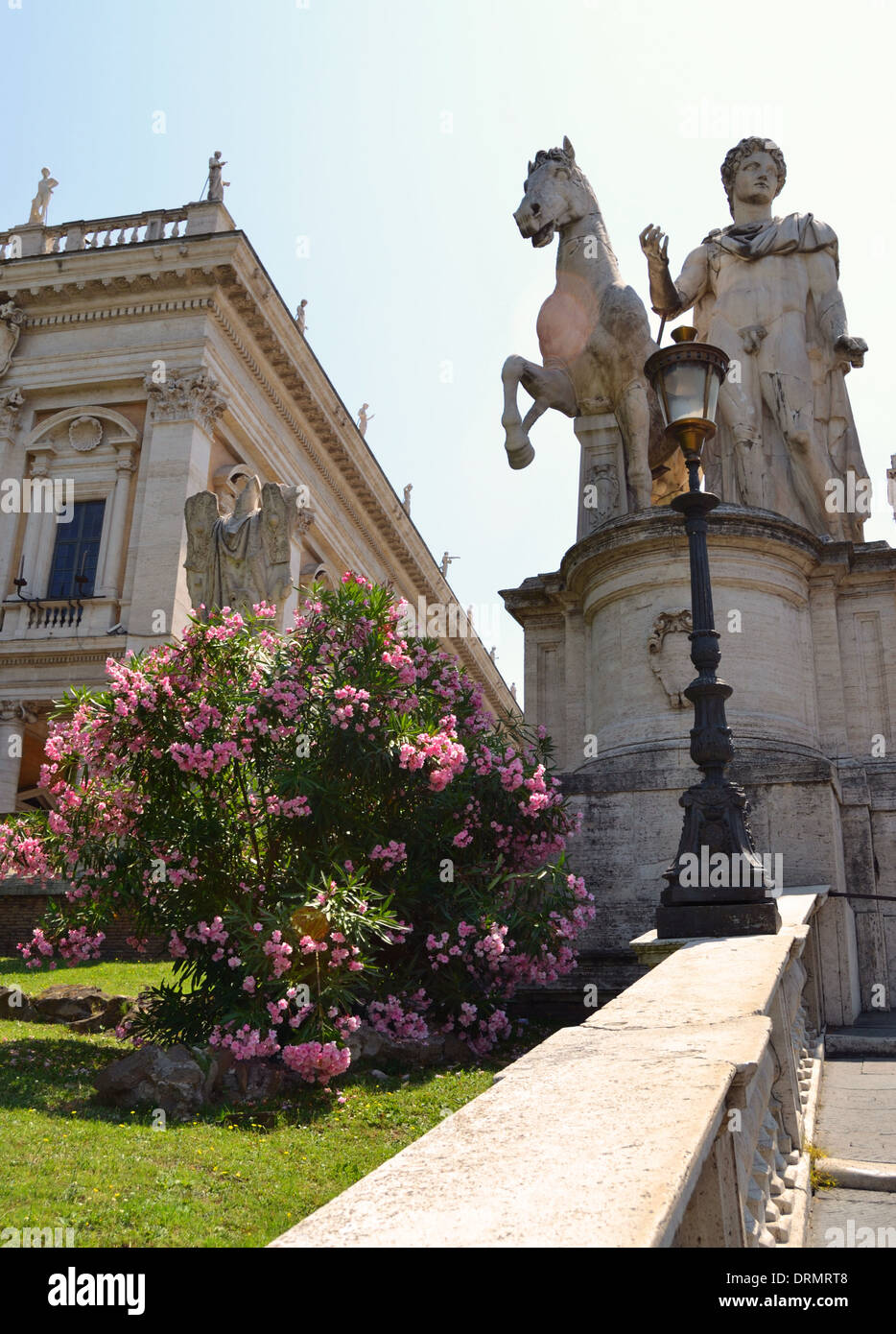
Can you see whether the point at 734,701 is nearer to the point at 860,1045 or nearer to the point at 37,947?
the point at 860,1045

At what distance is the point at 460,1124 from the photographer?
7.39 ft

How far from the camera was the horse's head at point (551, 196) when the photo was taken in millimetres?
11320

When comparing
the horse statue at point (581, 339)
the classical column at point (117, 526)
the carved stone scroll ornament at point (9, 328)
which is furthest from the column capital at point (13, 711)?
the horse statue at point (581, 339)

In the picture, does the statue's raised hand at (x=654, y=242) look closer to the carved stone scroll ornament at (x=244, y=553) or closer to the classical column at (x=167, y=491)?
the carved stone scroll ornament at (x=244, y=553)

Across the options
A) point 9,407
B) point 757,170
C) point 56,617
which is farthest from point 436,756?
point 9,407

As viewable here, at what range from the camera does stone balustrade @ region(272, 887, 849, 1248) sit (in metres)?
1.66

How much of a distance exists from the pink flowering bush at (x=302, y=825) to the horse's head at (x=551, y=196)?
5.65m

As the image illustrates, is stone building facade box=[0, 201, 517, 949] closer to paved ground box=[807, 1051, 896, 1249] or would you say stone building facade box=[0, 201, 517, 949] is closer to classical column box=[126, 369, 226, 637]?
classical column box=[126, 369, 226, 637]

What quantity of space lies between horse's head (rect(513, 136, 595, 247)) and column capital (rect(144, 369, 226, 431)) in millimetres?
17541

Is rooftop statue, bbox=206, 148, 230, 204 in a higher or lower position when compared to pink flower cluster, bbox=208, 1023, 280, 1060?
higher

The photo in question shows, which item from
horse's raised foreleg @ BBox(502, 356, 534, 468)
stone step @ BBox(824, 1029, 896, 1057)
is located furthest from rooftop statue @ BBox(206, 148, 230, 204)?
stone step @ BBox(824, 1029, 896, 1057)

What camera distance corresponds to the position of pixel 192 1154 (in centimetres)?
467

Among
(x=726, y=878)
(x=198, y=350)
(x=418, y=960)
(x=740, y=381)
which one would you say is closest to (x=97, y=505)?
(x=198, y=350)

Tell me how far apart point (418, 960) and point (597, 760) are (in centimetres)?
294
